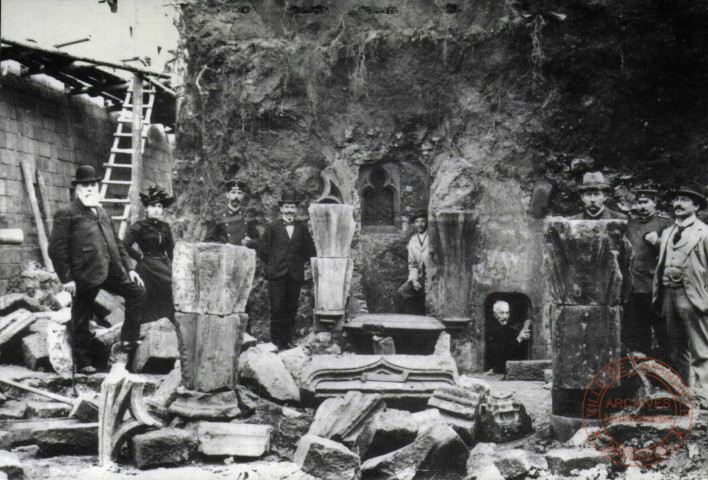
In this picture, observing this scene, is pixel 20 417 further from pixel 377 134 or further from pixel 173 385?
pixel 377 134

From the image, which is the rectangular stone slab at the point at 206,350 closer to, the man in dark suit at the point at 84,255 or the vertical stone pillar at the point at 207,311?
the vertical stone pillar at the point at 207,311

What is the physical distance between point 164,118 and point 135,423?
10682mm

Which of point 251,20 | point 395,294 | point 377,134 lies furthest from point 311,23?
point 395,294

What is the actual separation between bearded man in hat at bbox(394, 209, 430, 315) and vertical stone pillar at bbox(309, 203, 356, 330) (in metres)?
1.18

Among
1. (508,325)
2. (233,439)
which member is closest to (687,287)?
(508,325)

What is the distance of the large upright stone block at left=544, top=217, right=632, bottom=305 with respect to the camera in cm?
549

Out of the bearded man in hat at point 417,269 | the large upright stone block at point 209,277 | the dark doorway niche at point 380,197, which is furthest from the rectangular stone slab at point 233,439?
the dark doorway niche at point 380,197

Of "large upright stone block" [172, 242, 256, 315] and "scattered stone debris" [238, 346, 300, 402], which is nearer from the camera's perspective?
"large upright stone block" [172, 242, 256, 315]

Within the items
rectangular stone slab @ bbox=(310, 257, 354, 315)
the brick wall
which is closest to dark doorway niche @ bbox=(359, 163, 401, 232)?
rectangular stone slab @ bbox=(310, 257, 354, 315)

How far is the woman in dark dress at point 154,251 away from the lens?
27.3 ft

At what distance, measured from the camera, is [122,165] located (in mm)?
12531

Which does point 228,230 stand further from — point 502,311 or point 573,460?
point 573,460

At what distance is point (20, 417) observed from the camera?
19.9 ft

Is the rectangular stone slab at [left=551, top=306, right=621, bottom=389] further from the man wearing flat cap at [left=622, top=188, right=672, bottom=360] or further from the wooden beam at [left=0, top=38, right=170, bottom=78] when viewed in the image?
the wooden beam at [left=0, top=38, right=170, bottom=78]
